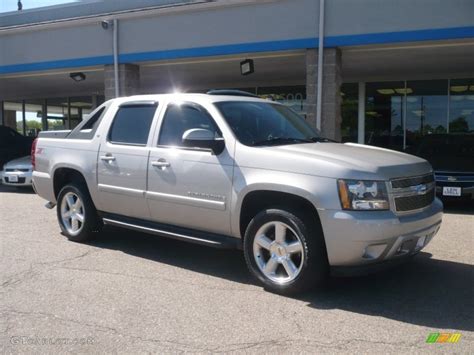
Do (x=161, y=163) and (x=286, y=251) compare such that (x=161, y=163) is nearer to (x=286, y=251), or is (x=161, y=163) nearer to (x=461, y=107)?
(x=286, y=251)

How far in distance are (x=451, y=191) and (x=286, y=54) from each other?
16.3ft

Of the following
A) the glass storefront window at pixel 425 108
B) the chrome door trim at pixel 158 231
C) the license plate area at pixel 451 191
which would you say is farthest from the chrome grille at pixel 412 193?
the glass storefront window at pixel 425 108

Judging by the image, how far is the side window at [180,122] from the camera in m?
5.22

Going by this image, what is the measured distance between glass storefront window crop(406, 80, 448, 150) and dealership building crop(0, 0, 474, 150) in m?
0.03

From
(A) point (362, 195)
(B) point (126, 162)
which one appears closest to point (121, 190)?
(B) point (126, 162)

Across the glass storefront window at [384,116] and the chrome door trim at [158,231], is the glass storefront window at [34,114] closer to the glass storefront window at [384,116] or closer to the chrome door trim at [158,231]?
the glass storefront window at [384,116]

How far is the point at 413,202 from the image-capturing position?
441 cm

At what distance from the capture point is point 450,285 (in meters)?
4.77

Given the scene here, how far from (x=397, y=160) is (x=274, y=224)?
1.30 meters

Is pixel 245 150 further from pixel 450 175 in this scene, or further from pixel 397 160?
pixel 450 175

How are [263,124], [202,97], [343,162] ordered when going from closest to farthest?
[343,162] < [263,124] < [202,97]

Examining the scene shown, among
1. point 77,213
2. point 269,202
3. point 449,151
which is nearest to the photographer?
point 269,202

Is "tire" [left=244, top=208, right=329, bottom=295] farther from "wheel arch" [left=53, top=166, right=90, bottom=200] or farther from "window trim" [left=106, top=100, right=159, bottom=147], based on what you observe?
"wheel arch" [left=53, top=166, right=90, bottom=200]

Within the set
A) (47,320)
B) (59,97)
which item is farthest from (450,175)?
(59,97)
